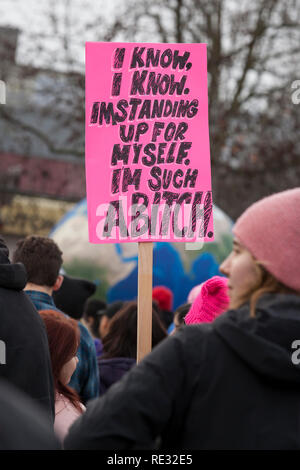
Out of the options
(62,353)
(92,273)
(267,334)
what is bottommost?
(92,273)

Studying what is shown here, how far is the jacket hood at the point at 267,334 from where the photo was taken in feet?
5.74

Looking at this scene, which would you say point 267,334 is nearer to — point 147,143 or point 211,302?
point 211,302

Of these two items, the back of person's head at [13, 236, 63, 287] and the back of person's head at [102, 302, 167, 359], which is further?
the back of person's head at [102, 302, 167, 359]

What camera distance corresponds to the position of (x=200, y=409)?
173 centimetres

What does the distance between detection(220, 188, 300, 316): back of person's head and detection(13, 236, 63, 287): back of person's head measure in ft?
7.29

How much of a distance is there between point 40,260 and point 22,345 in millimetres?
1202

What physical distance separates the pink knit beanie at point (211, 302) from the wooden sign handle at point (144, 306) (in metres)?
0.20

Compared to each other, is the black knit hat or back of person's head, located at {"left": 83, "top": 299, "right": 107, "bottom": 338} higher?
the black knit hat

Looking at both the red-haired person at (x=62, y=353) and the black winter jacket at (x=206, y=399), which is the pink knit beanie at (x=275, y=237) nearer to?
the black winter jacket at (x=206, y=399)

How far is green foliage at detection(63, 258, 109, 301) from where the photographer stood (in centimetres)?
959

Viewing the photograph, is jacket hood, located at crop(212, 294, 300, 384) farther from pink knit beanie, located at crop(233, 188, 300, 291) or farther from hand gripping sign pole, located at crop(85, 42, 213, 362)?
hand gripping sign pole, located at crop(85, 42, 213, 362)

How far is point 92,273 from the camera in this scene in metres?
9.62

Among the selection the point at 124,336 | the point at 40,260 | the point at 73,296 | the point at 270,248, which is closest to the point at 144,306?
the point at 40,260

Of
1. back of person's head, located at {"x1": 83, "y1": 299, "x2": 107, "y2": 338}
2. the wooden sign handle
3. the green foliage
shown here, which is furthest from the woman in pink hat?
the green foliage
